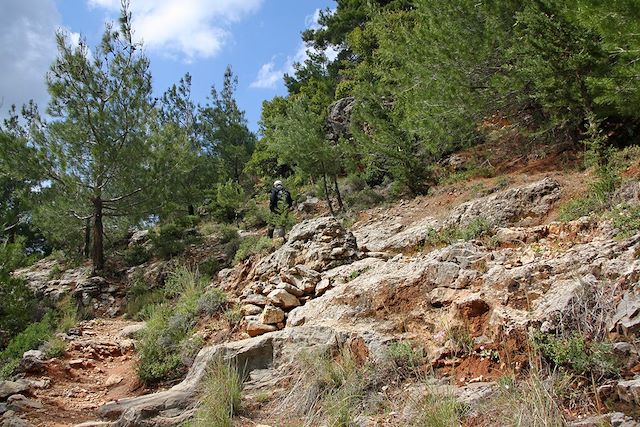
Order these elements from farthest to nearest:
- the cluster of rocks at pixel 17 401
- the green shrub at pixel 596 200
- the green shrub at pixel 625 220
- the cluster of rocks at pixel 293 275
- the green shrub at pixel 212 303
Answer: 1. the green shrub at pixel 212 303
2. the cluster of rocks at pixel 293 275
3. the green shrub at pixel 596 200
4. the cluster of rocks at pixel 17 401
5. the green shrub at pixel 625 220

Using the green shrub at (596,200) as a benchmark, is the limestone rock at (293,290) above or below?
below

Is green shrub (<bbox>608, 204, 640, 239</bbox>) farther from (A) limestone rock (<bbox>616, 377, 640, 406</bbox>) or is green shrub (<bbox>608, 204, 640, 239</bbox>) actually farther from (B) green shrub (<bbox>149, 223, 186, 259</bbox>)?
(B) green shrub (<bbox>149, 223, 186, 259</bbox>)

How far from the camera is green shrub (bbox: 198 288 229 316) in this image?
7.36 m

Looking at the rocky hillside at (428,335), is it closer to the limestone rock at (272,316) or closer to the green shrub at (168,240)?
the limestone rock at (272,316)

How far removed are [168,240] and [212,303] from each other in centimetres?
851

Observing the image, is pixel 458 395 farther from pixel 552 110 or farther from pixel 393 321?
pixel 552 110

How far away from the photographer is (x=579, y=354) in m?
3.08

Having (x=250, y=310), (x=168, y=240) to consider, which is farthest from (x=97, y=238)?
(x=250, y=310)

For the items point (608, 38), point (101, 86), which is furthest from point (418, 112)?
point (101, 86)

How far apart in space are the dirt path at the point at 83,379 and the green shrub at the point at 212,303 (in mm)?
1357

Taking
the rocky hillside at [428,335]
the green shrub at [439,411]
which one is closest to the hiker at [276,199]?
the rocky hillside at [428,335]

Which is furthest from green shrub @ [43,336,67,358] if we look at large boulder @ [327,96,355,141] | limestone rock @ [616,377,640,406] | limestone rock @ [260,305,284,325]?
large boulder @ [327,96,355,141]

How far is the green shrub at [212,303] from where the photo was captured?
736 centimetres

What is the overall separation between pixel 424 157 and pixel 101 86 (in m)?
10.5
